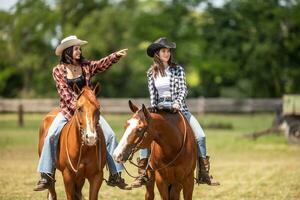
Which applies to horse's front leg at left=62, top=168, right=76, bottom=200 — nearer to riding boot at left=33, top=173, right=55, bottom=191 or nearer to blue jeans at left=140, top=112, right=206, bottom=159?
riding boot at left=33, top=173, right=55, bottom=191

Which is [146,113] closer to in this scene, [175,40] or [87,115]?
[87,115]

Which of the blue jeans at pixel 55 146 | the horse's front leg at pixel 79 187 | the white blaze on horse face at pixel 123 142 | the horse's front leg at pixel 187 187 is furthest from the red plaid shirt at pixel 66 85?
the horse's front leg at pixel 187 187

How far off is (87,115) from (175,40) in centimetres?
4373

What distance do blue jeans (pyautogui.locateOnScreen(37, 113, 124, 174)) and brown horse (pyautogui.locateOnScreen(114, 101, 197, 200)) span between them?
569mm

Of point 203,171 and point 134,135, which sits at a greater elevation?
point 134,135

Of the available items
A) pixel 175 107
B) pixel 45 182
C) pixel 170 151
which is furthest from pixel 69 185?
Result: pixel 175 107

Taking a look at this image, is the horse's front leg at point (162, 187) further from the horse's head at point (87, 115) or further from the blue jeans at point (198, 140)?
the horse's head at point (87, 115)

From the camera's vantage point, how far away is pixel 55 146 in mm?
9961

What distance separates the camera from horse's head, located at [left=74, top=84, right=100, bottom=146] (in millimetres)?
8820

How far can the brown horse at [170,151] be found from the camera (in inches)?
363

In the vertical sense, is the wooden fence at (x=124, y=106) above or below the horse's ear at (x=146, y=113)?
below

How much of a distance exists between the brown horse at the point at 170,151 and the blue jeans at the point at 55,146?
57cm

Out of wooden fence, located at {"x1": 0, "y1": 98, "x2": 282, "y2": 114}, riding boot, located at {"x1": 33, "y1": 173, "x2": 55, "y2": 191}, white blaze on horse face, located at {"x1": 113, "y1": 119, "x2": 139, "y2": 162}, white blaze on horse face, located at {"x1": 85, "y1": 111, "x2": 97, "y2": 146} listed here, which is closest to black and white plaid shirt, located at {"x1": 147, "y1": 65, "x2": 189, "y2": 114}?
white blaze on horse face, located at {"x1": 113, "y1": 119, "x2": 139, "y2": 162}

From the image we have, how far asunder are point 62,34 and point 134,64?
6.41 m
